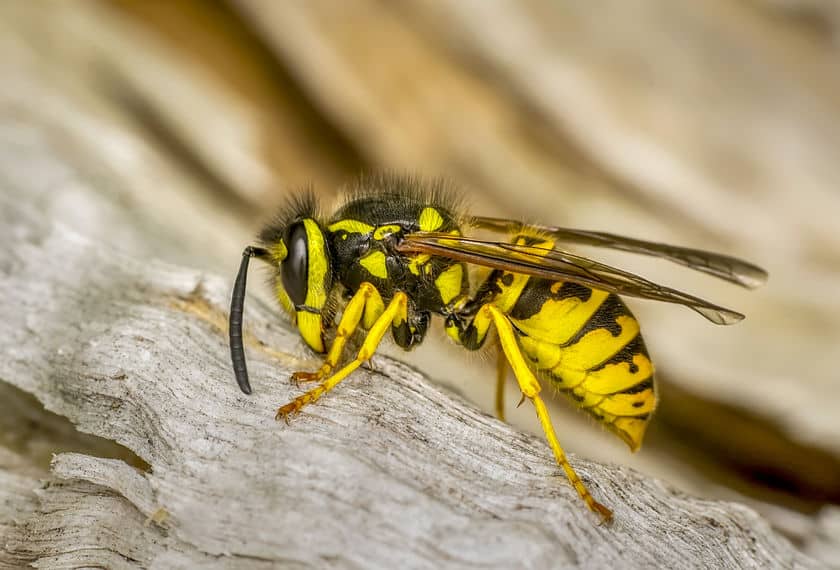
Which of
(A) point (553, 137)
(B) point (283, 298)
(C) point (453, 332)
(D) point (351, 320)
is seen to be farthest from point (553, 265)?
(A) point (553, 137)

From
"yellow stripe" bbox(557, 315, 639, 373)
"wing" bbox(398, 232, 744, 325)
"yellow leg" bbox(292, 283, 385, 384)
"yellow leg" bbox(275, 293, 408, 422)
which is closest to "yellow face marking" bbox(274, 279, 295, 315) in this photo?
"yellow leg" bbox(292, 283, 385, 384)

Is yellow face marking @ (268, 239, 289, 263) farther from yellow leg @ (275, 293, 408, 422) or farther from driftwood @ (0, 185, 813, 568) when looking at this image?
yellow leg @ (275, 293, 408, 422)

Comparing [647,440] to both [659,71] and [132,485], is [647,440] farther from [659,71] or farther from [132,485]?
[132,485]

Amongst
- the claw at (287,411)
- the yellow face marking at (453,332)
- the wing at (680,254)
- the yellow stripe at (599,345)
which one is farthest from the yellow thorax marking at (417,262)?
the claw at (287,411)

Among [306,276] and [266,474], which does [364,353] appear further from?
[266,474]

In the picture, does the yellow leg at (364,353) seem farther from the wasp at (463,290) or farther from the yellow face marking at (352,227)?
the yellow face marking at (352,227)

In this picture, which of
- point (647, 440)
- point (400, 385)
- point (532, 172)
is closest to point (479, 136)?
point (532, 172)

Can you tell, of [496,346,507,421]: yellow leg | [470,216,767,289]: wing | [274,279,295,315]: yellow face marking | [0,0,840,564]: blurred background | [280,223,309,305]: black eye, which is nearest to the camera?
[280,223,309,305]: black eye
